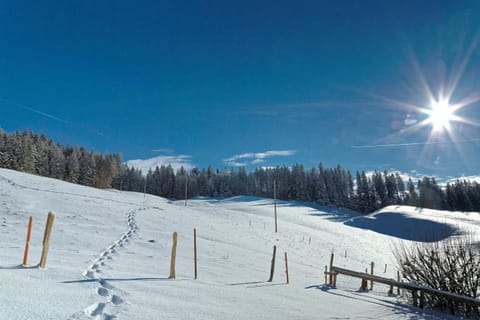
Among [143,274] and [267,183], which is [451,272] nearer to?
[143,274]

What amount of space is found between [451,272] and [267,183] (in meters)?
98.0

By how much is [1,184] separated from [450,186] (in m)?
108

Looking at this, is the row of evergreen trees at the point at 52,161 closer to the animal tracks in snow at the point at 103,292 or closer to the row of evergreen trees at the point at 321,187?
the row of evergreen trees at the point at 321,187

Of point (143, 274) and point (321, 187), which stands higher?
point (321, 187)

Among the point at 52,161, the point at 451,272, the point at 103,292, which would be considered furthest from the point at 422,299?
the point at 52,161

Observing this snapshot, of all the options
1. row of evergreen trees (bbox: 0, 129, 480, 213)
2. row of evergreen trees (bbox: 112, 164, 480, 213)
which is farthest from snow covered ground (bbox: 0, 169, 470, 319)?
row of evergreen trees (bbox: 112, 164, 480, 213)

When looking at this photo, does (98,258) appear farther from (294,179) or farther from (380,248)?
(294,179)

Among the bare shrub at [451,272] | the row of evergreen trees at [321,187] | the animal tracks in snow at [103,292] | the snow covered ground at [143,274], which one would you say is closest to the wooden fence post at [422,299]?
the bare shrub at [451,272]

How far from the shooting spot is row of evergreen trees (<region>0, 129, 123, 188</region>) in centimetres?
5819

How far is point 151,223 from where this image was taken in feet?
73.8

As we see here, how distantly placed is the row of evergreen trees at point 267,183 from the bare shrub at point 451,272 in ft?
207

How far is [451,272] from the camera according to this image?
34.5ft

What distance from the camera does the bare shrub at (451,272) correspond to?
10.1 meters

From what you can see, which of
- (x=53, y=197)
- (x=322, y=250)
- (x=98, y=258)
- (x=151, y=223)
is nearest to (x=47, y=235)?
(x=98, y=258)
